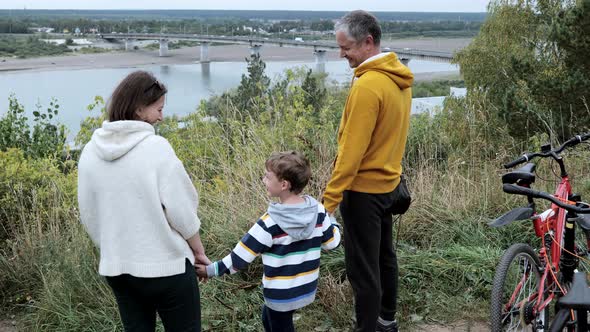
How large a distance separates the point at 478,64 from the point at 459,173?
28274mm

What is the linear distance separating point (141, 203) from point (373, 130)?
3.20 feet

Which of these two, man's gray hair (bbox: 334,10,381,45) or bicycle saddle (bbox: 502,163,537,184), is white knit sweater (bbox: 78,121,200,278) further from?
bicycle saddle (bbox: 502,163,537,184)

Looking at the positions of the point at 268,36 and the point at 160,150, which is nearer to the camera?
the point at 160,150

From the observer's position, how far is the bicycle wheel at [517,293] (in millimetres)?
2682

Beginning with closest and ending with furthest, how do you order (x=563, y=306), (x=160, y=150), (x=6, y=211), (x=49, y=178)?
(x=563, y=306)
(x=160, y=150)
(x=6, y=211)
(x=49, y=178)

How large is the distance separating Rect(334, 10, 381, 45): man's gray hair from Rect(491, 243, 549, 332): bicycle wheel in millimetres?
1077

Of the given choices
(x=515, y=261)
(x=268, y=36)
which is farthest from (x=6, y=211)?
(x=268, y=36)

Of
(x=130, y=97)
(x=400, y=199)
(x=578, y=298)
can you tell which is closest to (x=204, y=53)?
(x=400, y=199)

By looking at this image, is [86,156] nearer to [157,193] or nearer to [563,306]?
[157,193]

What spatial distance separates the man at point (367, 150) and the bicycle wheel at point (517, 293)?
1.64 ft

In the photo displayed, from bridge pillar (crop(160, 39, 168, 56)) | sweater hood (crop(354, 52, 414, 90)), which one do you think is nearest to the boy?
sweater hood (crop(354, 52, 414, 90))

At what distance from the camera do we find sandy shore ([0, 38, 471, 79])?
70.4m

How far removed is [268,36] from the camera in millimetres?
84500

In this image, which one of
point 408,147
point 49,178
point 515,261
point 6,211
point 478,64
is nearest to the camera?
point 515,261
